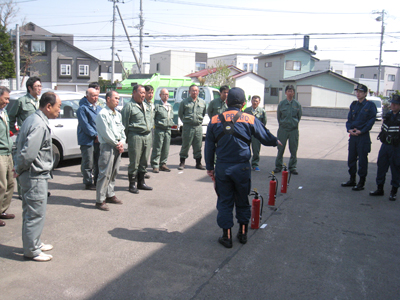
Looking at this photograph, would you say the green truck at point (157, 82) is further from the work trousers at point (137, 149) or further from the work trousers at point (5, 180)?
the work trousers at point (5, 180)

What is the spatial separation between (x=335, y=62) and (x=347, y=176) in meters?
60.3

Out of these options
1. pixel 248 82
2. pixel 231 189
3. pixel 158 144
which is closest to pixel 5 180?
pixel 231 189

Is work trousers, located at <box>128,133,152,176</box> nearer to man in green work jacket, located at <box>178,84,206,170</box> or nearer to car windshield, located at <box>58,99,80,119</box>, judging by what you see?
man in green work jacket, located at <box>178,84,206,170</box>

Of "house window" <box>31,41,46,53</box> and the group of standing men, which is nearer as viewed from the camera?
the group of standing men

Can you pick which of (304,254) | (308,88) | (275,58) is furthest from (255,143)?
(275,58)

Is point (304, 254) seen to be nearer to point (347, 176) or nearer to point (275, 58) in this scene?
point (347, 176)

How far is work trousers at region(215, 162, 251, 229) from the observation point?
440cm

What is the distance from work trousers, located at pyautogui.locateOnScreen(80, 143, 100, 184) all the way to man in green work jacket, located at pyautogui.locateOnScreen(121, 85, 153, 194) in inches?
30.4

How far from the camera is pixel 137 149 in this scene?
671 cm

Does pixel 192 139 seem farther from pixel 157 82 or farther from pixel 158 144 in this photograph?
pixel 157 82

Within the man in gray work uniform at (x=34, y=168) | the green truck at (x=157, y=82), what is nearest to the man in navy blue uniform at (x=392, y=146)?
the man in gray work uniform at (x=34, y=168)

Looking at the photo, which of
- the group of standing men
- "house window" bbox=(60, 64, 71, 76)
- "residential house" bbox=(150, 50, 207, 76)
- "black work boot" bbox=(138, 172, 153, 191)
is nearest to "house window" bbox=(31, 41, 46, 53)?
"house window" bbox=(60, 64, 71, 76)

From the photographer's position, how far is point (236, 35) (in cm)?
2767

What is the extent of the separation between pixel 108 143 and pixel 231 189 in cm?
235
